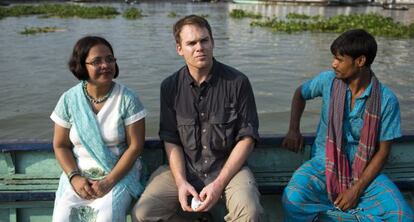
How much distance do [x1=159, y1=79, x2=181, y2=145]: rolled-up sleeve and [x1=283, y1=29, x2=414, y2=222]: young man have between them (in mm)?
786

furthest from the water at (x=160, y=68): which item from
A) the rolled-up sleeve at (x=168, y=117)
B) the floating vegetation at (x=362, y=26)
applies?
the rolled-up sleeve at (x=168, y=117)

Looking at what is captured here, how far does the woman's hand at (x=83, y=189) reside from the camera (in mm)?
2547

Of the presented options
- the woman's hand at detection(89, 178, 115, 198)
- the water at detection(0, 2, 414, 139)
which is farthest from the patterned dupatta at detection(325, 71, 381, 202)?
the water at detection(0, 2, 414, 139)

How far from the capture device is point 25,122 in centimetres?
781

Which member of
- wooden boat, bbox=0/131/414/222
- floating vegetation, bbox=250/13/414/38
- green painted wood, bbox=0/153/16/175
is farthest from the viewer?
floating vegetation, bbox=250/13/414/38

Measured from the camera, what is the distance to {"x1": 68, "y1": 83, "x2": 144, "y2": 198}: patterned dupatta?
2.64 metres

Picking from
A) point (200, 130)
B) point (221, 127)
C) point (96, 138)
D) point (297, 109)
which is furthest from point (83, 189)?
point (297, 109)

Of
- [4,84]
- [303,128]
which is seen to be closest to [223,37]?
[4,84]

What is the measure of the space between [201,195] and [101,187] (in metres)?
0.58

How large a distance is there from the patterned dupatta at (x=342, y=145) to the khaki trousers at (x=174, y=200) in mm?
524

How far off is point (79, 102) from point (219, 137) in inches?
34.6

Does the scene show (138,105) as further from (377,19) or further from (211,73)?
(377,19)

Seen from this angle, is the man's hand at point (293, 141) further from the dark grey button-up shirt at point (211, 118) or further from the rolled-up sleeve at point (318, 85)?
the dark grey button-up shirt at point (211, 118)

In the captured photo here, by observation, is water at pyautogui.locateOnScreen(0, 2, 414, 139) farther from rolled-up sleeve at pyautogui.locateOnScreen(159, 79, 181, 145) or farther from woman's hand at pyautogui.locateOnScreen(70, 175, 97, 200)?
woman's hand at pyautogui.locateOnScreen(70, 175, 97, 200)
